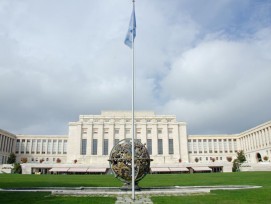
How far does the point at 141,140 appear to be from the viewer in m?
100

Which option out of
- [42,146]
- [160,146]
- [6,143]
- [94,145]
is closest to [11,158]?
[6,143]

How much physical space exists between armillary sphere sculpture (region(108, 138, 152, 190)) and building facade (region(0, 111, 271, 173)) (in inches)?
2649

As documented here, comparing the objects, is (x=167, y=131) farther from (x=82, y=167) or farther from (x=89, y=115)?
(x=82, y=167)

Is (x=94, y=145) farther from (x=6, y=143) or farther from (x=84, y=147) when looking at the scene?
(x=6, y=143)

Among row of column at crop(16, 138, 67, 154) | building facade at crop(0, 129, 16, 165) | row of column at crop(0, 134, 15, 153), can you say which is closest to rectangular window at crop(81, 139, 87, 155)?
row of column at crop(16, 138, 67, 154)

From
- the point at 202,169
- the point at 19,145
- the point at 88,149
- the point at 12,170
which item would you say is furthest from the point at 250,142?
the point at 19,145

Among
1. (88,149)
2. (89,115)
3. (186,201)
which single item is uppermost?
(89,115)

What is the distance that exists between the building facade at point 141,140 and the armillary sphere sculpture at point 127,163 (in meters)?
67.3

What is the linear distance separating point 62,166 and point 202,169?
3470 cm

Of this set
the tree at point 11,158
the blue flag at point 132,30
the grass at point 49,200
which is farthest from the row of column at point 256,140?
the grass at point 49,200

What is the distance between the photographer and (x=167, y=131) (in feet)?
334

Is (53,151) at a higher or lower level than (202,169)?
higher

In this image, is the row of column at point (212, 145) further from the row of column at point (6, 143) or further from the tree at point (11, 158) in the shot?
the row of column at point (6, 143)

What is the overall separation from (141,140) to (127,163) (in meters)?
80.4
